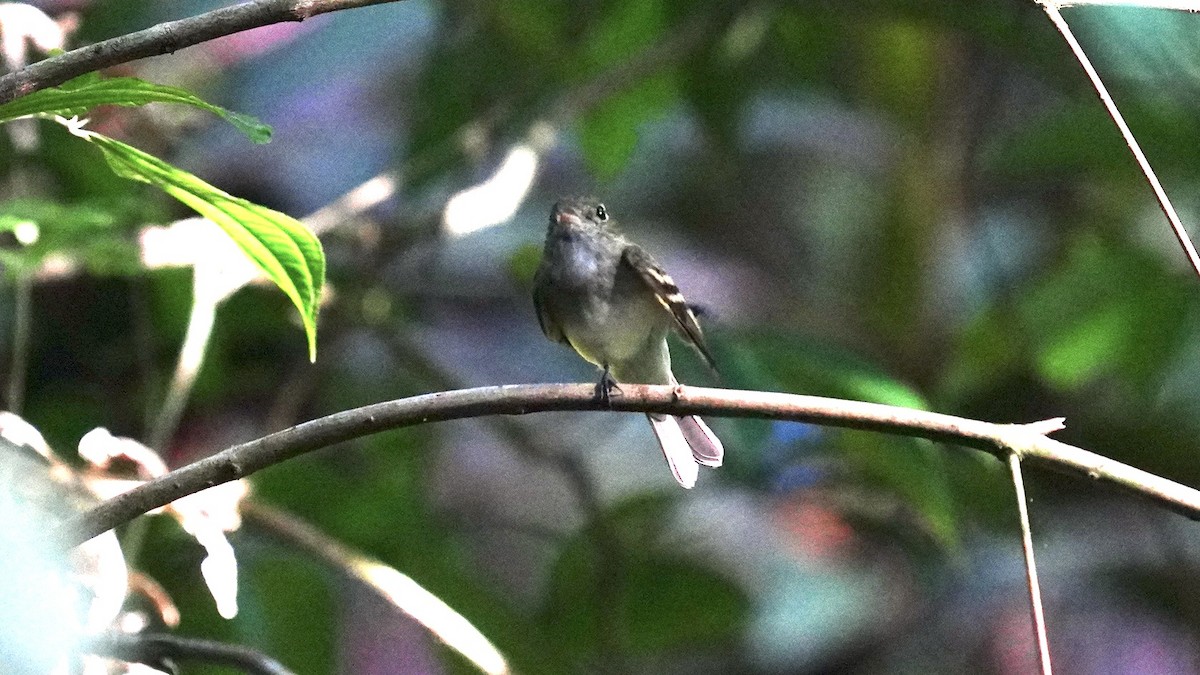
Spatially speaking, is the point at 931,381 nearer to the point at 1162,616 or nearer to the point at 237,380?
the point at 1162,616

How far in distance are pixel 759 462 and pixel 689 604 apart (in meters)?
0.46

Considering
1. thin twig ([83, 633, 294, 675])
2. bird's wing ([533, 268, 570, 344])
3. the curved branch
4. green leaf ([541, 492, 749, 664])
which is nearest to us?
the curved branch

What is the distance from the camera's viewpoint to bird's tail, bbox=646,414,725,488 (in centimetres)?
192

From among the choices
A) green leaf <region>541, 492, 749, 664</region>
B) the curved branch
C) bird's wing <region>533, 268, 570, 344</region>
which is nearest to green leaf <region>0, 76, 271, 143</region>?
the curved branch

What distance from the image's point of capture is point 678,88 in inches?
119

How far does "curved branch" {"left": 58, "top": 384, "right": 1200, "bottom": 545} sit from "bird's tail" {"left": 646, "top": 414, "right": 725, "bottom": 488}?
0.77 meters

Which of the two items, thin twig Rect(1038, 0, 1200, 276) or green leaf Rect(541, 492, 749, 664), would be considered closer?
thin twig Rect(1038, 0, 1200, 276)

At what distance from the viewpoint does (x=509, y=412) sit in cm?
112

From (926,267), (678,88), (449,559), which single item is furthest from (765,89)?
(449,559)

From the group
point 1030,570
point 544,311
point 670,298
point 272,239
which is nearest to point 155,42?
point 272,239

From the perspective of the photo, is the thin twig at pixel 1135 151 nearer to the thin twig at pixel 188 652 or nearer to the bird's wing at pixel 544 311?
the thin twig at pixel 188 652

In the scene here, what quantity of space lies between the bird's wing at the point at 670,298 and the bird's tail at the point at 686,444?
4.1 inches

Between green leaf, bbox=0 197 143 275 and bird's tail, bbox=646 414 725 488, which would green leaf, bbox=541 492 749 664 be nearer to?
bird's tail, bbox=646 414 725 488

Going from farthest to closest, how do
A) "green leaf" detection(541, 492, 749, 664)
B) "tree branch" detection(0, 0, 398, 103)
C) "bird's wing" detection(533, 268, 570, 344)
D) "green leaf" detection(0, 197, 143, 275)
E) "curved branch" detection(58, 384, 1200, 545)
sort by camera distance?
"green leaf" detection(541, 492, 749, 664) → "bird's wing" detection(533, 268, 570, 344) → "green leaf" detection(0, 197, 143, 275) → "curved branch" detection(58, 384, 1200, 545) → "tree branch" detection(0, 0, 398, 103)
